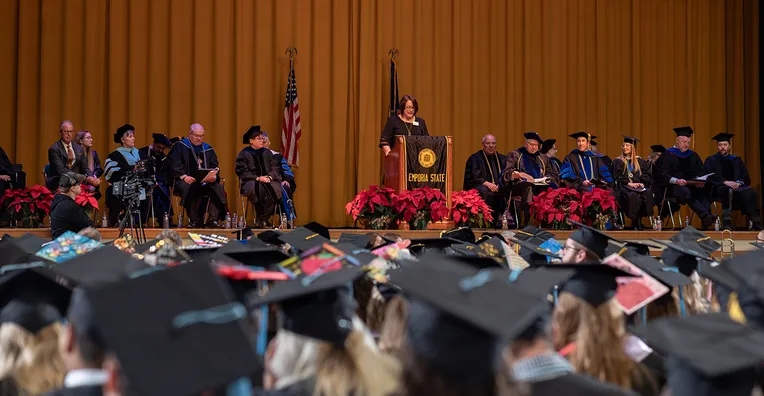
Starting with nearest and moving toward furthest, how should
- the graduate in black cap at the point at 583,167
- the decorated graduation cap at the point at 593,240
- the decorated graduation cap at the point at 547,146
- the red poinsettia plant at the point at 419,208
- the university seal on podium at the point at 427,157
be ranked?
the decorated graduation cap at the point at 593,240 → the red poinsettia plant at the point at 419,208 → the university seal on podium at the point at 427,157 → the graduate in black cap at the point at 583,167 → the decorated graduation cap at the point at 547,146

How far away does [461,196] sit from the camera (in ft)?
31.7

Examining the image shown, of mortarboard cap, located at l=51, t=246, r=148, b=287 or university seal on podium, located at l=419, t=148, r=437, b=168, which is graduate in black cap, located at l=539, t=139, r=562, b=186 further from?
mortarboard cap, located at l=51, t=246, r=148, b=287

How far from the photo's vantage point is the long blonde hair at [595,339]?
6.63 ft

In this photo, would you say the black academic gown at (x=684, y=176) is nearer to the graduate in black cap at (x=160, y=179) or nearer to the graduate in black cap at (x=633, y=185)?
the graduate in black cap at (x=633, y=185)

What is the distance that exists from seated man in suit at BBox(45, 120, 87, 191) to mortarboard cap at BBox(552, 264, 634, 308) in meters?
8.73

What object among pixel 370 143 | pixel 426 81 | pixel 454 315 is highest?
pixel 426 81

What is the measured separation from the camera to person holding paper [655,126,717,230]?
37.9ft

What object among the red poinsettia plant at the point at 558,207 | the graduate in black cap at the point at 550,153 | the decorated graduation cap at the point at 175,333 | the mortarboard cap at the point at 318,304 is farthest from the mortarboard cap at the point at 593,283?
the graduate in black cap at the point at 550,153

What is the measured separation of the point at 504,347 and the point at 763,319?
3.74ft

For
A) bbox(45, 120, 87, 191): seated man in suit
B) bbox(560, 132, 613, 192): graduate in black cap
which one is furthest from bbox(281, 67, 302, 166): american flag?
bbox(560, 132, 613, 192): graduate in black cap

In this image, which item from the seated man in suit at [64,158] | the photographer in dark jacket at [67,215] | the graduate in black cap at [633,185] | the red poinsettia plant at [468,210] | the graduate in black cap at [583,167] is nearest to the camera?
the photographer in dark jacket at [67,215]

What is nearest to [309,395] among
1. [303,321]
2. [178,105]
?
[303,321]

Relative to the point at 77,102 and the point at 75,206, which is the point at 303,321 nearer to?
the point at 75,206

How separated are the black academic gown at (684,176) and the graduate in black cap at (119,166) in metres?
7.25
